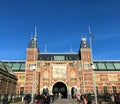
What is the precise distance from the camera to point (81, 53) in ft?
218

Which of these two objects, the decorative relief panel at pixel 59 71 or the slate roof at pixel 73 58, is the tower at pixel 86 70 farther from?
the decorative relief panel at pixel 59 71

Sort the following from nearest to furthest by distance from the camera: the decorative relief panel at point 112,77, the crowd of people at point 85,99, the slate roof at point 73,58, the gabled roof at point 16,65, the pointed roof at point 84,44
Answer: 1. the crowd of people at point 85,99
2. the decorative relief panel at point 112,77
3. the gabled roof at point 16,65
4. the slate roof at point 73,58
5. the pointed roof at point 84,44

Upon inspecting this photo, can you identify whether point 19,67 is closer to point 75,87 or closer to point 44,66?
point 44,66

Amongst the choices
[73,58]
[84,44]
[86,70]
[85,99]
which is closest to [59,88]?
[73,58]

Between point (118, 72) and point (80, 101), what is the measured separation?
3923cm

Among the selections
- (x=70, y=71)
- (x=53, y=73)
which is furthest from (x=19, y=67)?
(x=70, y=71)

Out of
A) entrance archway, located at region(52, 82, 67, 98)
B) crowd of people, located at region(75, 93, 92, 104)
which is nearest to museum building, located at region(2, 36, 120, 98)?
entrance archway, located at region(52, 82, 67, 98)

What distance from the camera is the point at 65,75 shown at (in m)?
63.9

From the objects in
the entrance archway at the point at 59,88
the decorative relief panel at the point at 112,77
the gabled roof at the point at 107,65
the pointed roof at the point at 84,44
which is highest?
the pointed roof at the point at 84,44

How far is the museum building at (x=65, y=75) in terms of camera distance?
205ft

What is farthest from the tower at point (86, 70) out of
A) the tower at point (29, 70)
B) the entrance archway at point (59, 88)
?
the tower at point (29, 70)

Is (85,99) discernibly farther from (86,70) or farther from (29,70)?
(29,70)

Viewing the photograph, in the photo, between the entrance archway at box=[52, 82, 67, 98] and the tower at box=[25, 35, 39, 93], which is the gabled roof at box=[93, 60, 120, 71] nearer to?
the entrance archway at box=[52, 82, 67, 98]

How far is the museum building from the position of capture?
6253cm
